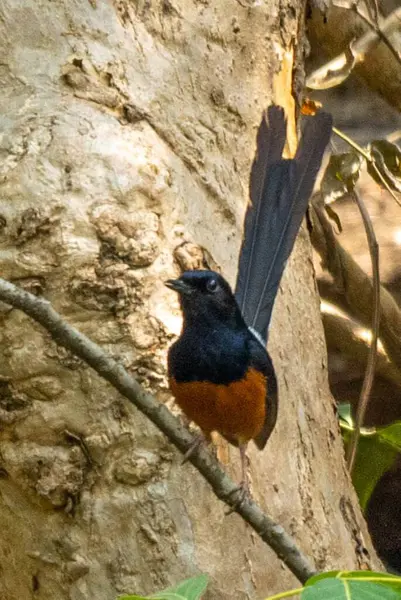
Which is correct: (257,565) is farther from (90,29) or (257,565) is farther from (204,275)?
(90,29)

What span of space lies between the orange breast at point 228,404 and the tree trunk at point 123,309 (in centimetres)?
9

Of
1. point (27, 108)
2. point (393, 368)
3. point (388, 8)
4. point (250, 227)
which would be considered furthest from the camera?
point (388, 8)

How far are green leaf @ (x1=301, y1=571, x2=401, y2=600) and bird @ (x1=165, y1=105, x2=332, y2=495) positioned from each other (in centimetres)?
66

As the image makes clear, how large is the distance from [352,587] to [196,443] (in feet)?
2.45

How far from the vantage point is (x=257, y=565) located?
6.39 ft

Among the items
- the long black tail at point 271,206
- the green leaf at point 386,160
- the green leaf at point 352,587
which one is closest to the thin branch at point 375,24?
the green leaf at point 386,160

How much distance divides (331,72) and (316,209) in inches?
17.7

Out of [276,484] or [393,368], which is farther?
[393,368]

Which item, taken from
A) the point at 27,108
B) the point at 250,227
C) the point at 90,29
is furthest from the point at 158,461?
the point at 90,29

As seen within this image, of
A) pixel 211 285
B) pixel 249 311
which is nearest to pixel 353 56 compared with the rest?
pixel 249 311

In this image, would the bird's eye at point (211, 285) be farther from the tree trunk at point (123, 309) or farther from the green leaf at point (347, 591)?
the green leaf at point (347, 591)

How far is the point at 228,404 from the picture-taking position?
1.98 metres

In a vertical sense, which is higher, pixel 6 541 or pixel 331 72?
pixel 331 72

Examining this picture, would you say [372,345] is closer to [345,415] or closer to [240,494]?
[345,415]
